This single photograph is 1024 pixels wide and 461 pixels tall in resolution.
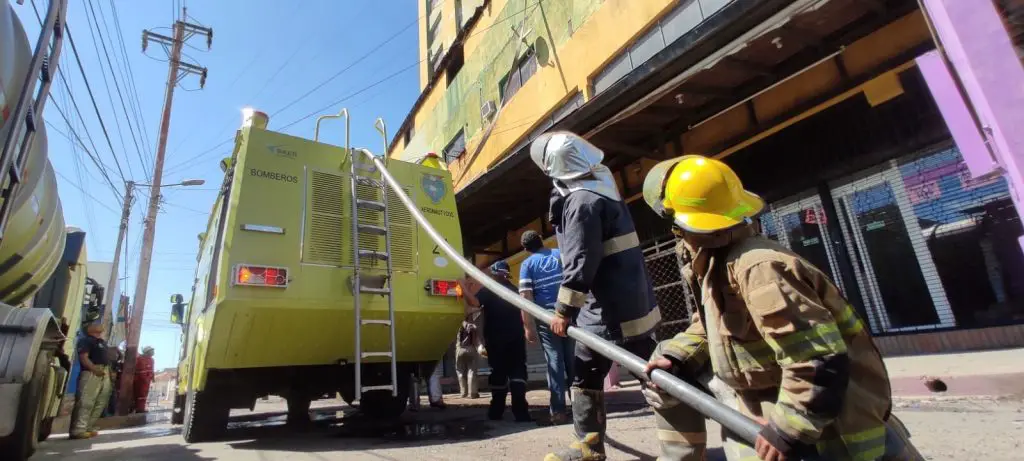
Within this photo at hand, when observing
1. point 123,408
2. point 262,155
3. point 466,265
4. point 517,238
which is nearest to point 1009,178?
point 466,265

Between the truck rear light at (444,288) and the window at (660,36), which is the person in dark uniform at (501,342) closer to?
the truck rear light at (444,288)

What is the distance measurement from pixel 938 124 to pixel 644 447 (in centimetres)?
404

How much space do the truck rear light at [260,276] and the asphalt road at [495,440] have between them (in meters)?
1.19

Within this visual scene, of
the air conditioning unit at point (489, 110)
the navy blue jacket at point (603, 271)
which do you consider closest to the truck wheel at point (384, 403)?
the navy blue jacket at point (603, 271)

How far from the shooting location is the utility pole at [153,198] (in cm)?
1035

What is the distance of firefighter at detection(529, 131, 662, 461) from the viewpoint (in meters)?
2.47

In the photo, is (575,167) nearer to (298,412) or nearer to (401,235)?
(401,235)

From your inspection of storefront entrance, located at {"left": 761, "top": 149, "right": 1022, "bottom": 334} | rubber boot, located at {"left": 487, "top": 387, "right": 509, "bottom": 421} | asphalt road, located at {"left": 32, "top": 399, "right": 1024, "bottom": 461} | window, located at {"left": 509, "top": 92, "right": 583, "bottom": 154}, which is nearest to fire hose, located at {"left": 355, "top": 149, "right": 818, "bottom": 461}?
asphalt road, located at {"left": 32, "top": 399, "right": 1024, "bottom": 461}

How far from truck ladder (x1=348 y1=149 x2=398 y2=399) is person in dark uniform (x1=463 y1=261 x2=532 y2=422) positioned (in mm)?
824

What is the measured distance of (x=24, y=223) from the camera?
3898 mm

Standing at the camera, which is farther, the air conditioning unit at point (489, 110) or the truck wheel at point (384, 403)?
the air conditioning unit at point (489, 110)

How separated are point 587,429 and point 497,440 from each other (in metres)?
1.20

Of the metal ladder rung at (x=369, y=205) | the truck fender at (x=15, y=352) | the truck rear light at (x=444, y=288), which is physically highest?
the metal ladder rung at (x=369, y=205)

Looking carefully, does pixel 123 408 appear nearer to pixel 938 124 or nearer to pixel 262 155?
pixel 262 155
